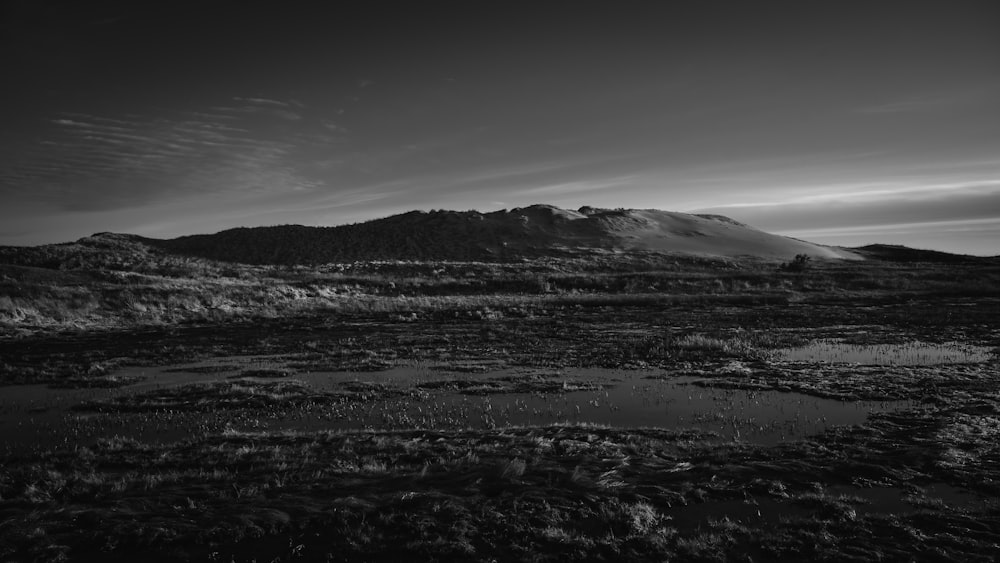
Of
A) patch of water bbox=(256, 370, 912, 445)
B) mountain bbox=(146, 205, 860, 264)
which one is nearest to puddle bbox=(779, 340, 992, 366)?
patch of water bbox=(256, 370, 912, 445)

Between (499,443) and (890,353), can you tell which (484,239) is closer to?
(890,353)

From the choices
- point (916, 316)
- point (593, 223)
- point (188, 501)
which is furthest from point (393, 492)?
point (593, 223)

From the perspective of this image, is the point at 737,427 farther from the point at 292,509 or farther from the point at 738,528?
the point at 292,509

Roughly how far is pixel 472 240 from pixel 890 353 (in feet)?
314

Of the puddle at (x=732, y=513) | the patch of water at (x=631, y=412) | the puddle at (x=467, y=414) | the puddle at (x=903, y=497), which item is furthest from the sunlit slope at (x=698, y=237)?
the puddle at (x=732, y=513)

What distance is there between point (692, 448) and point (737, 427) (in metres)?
2.34

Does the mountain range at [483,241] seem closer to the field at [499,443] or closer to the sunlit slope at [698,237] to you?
the sunlit slope at [698,237]

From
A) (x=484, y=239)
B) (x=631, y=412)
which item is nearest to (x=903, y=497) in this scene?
(x=631, y=412)

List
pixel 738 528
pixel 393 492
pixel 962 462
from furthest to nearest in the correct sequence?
1. pixel 962 462
2. pixel 393 492
3. pixel 738 528

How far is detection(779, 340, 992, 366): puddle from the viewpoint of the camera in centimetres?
2105

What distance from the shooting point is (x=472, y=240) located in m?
116

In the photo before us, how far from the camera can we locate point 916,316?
116ft

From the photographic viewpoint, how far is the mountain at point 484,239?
10762 cm

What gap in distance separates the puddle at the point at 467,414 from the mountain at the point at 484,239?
269 ft
